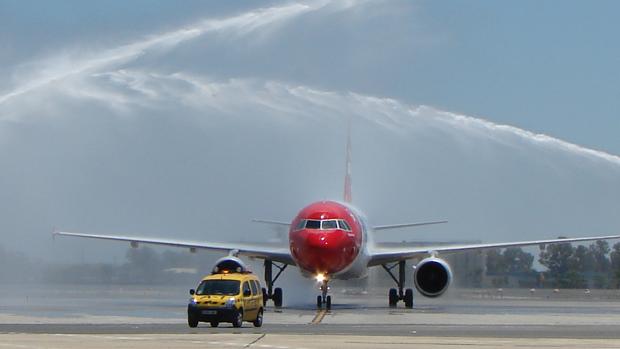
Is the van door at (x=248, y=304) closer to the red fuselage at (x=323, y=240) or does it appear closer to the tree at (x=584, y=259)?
the red fuselage at (x=323, y=240)

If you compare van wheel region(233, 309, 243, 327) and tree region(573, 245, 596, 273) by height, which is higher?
tree region(573, 245, 596, 273)

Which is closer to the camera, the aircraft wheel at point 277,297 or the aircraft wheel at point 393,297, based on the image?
the aircraft wheel at point 277,297

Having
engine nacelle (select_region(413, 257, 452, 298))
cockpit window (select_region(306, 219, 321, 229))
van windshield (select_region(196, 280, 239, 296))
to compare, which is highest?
cockpit window (select_region(306, 219, 321, 229))

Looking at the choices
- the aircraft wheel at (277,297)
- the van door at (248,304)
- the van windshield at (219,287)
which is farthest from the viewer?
the aircraft wheel at (277,297)

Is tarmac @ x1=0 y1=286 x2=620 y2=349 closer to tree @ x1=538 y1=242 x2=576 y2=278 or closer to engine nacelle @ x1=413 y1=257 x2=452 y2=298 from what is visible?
engine nacelle @ x1=413 y1=257 x2=452 y2=298

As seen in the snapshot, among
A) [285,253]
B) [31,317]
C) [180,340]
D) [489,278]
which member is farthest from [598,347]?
[489,278]

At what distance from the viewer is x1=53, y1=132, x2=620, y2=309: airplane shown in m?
56.5

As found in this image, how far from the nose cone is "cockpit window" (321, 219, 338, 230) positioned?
0.76 feet

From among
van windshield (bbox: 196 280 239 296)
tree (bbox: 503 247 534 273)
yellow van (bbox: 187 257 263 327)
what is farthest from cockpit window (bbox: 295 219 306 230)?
tree (bbox: 503 247 534 273)

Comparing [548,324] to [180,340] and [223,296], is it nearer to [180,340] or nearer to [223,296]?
[223,296]

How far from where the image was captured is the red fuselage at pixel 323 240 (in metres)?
56.2

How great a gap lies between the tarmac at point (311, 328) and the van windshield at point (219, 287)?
118 centimetres

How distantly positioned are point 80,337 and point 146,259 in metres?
46.5

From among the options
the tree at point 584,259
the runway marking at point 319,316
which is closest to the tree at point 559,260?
the tree at point 584,259
